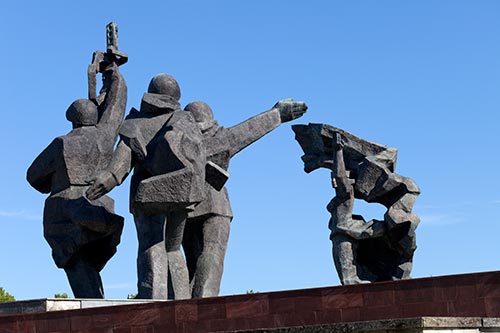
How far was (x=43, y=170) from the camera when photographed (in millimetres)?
14023

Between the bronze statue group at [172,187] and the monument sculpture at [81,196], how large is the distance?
14mm

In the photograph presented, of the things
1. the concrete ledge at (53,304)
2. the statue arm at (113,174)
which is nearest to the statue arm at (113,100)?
the statue arm at (113,174)

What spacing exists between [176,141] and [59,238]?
2295 millimetres

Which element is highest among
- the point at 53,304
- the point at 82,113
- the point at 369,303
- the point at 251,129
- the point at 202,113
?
the point at 82,113

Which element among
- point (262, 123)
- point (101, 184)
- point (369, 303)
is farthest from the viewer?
point (262, 123)

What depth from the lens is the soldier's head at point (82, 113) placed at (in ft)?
46.4

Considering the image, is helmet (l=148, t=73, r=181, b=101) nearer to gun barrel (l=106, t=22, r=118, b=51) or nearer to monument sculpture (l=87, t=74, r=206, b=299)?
monument sculpture (l=87, t=74, r=206, b=299)

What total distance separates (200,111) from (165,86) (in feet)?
2.95

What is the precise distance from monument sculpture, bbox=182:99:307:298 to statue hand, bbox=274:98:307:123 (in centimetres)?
8

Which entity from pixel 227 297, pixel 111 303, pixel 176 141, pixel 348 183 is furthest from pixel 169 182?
pixel 348 183

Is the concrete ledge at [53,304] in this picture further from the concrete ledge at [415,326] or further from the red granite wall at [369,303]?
the concrete ledge at [415,326]

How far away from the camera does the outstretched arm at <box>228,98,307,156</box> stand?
46.0 feet

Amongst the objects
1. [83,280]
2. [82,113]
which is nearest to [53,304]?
[83,280]

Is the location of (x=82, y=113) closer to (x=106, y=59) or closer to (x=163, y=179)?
(x=106, y=59)
